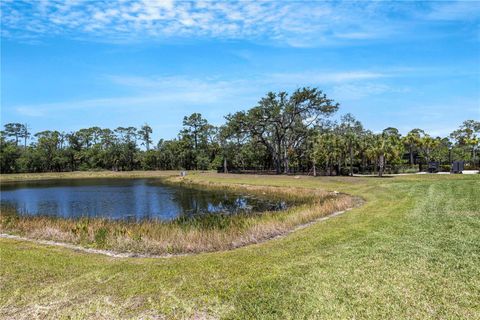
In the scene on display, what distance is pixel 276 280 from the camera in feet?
21.3

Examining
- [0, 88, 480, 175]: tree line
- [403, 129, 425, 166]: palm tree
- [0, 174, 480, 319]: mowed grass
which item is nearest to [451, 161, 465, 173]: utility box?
[0, 88, 480, 175]: tree line

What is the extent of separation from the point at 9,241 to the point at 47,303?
275 inches

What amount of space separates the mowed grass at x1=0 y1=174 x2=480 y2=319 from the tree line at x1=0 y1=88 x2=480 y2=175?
32.3 metres

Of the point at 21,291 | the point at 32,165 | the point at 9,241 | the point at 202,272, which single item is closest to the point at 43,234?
the point at 9,241

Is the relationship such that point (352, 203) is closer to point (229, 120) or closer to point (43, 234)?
point (43, 234)

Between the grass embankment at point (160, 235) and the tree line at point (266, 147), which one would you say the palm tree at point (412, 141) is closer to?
the tree line at point (266, 147)

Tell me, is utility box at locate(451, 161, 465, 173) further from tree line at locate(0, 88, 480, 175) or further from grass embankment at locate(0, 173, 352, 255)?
grass embankment at locate(0, 173, 352, 255)

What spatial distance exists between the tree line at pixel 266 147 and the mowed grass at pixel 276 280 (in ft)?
106

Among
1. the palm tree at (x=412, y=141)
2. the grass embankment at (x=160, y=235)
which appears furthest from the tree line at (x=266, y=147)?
the grass embankment at (x=160, y=235)

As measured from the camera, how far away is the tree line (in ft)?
157

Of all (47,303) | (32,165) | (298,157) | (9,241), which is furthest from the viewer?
(32,165)

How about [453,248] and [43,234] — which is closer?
[453,248]

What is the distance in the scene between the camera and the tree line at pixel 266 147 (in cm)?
4788

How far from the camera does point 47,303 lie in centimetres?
592
